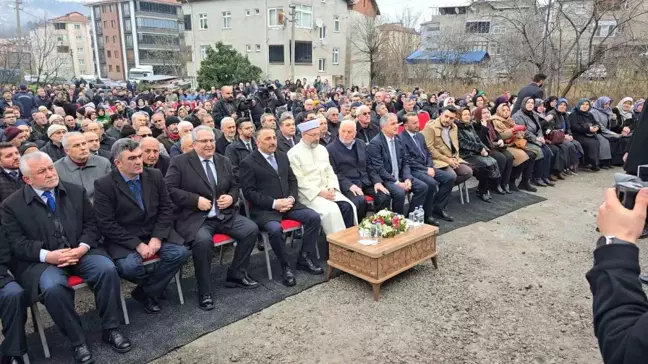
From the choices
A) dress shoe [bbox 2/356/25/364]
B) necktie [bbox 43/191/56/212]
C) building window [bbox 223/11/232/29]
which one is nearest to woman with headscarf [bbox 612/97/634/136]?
necktie [bbox 43/191/56/212]

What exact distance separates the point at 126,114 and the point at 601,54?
13.6 metres

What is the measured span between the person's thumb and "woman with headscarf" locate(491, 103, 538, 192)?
679cm

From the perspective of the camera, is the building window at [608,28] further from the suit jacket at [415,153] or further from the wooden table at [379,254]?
the wooden table at [379,254]

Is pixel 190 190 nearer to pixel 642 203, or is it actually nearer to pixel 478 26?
pixel 642 203

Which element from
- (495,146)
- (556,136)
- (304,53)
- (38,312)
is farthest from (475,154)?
(304,53)

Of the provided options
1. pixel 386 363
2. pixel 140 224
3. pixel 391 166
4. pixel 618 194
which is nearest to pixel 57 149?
pixel 140 224

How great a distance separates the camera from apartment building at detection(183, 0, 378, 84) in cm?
3102

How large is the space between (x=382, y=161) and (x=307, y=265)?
6.29 ft

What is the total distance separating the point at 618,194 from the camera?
1.25 m

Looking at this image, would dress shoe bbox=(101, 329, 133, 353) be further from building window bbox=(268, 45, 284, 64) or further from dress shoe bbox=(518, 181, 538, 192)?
building window bbox=(268, 45, 284, 64)

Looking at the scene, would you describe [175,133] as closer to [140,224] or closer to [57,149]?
[57,149]

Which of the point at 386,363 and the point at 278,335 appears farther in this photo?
the point at 278,335

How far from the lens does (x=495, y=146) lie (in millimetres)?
7461

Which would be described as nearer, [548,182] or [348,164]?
[348,164]
